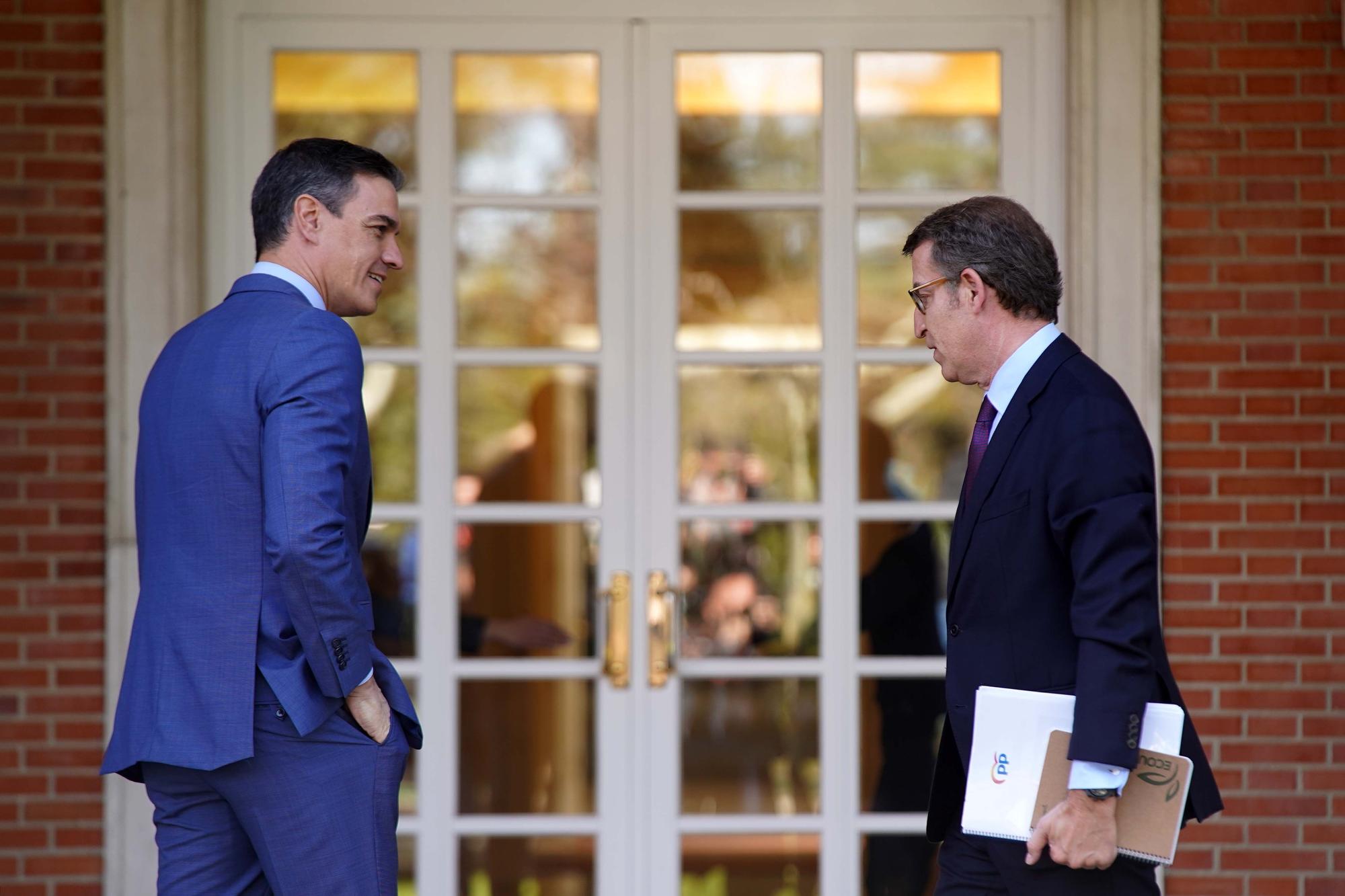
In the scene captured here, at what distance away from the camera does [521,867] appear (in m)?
3.96

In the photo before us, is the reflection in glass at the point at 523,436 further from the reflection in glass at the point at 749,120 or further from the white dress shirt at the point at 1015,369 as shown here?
the white dress shirt at the point at 1015,369

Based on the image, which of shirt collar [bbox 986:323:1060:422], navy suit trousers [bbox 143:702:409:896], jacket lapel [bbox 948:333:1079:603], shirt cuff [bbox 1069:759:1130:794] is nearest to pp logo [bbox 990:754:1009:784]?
shirt cuff [bbox 1069:759:1130:794]

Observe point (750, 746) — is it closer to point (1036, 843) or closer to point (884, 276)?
point (884, 276)

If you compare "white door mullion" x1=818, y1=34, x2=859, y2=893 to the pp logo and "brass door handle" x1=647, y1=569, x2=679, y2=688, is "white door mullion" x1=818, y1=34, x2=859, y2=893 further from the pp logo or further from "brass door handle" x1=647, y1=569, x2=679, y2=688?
the pp logo

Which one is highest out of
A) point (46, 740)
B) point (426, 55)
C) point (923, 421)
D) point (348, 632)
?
point (426, 55)

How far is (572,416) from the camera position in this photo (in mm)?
4008

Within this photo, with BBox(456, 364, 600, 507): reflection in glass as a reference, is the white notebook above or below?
below

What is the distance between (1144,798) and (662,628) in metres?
1.90

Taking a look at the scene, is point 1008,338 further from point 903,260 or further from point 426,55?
point 426,55

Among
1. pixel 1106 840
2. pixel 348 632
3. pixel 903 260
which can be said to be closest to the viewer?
pixel 1106 840

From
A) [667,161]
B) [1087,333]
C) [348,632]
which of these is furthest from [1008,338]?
[667,161]

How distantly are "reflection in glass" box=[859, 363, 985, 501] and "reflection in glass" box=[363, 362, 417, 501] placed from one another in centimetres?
129

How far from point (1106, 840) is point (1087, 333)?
1.91 meters

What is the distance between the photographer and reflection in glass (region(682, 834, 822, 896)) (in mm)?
3904
